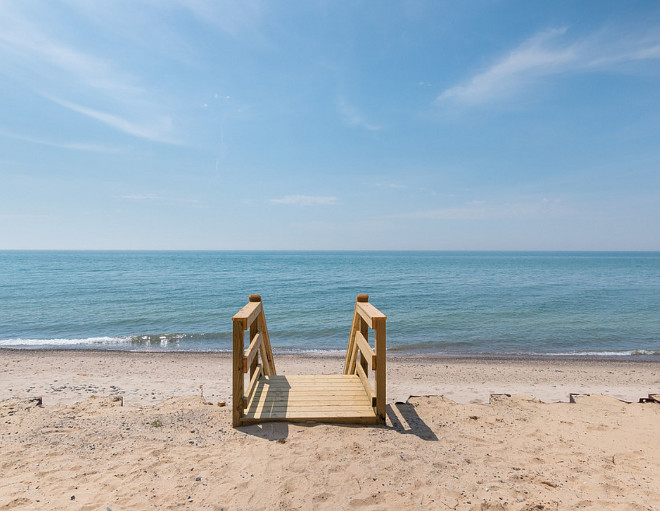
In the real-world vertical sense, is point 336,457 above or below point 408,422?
above

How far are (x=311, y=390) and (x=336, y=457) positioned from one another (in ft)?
6.18

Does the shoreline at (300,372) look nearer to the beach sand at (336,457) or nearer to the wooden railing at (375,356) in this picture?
the beach sand at (336,457)

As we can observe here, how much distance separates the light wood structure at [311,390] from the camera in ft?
15.3

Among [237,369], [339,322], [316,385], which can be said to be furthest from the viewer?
[339,322]

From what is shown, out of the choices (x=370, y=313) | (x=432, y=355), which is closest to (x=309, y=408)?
(x=370, y=313)

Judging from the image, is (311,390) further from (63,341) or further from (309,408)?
(63,341)

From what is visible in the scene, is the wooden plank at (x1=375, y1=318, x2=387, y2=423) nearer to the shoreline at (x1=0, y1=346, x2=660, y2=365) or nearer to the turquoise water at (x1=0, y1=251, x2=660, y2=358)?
the shoreline at (x1=0, y1=346, x2=660, y2=365)

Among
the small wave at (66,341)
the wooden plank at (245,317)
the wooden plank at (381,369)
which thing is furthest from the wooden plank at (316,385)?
the small wave at (66,341)

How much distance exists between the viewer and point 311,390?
5.71 metres

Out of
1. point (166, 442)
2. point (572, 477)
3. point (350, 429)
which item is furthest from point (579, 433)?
point (166, 442)

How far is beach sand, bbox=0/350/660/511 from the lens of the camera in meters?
3.19

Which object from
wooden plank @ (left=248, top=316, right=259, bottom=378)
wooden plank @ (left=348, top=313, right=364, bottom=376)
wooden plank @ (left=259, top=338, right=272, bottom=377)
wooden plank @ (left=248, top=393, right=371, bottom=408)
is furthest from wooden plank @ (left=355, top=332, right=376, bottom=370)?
wooden plank @ (left=259, top=338, right=272, bottom=377)

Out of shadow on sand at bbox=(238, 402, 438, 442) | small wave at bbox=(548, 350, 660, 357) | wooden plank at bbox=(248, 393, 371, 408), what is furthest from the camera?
small wave at bbox=(548, 350, 660, 357)

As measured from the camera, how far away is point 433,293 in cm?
3045
